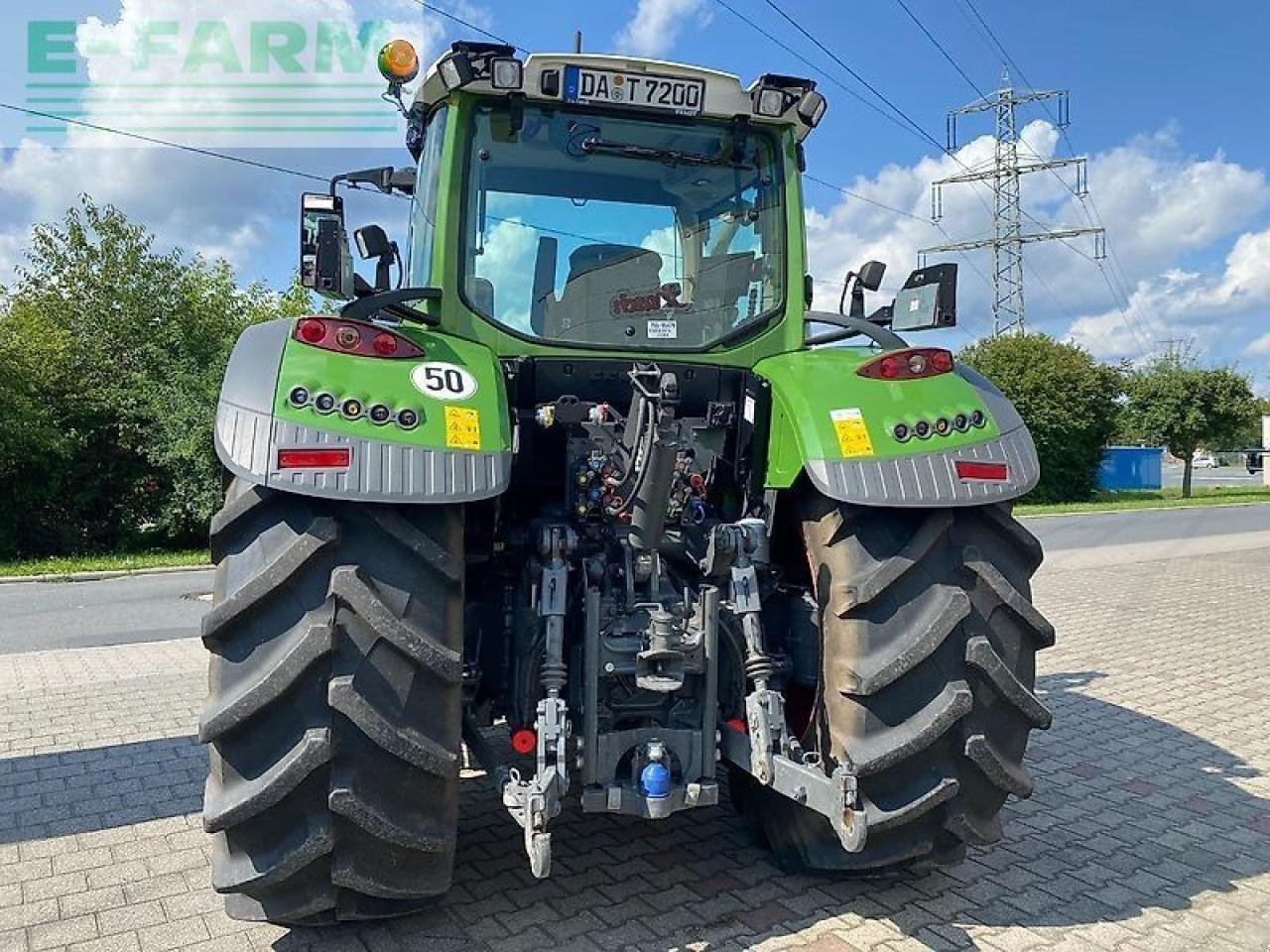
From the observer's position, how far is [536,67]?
3447mm

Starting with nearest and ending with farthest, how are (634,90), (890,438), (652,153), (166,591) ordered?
1. (890,438)
2. (634,90)
3. (652,153)
4. (166,591)

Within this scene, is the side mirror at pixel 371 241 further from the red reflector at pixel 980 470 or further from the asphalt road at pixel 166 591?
the asphalt road at pixel 166 591

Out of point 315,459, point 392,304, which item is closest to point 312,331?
point 315,459

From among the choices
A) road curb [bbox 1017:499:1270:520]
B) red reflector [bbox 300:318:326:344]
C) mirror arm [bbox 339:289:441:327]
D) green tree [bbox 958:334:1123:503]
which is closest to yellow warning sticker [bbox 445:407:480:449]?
red reflector [bbox 300:318:326:344]

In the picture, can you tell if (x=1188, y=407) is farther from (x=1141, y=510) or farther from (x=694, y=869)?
(x=694, y=869)

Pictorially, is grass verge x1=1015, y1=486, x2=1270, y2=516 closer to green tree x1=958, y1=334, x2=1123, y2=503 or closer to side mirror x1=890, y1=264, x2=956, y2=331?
green tree x1=958, y1=334, x2=1123, y2=503

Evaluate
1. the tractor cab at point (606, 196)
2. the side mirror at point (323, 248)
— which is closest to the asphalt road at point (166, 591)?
the tractor cab at point (606, 196)

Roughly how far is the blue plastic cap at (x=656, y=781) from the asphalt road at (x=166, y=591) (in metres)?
7.00

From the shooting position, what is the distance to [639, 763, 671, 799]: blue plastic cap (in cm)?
300

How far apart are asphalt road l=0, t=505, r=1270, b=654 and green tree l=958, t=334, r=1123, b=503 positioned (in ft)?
27.5

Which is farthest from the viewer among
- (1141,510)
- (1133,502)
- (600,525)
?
(1133,502)

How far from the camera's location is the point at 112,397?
18.0 metres

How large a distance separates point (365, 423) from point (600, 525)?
3.20 feet

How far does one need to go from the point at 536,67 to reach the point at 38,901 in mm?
3308
